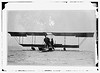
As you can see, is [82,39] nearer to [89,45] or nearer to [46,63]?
[89,45]
